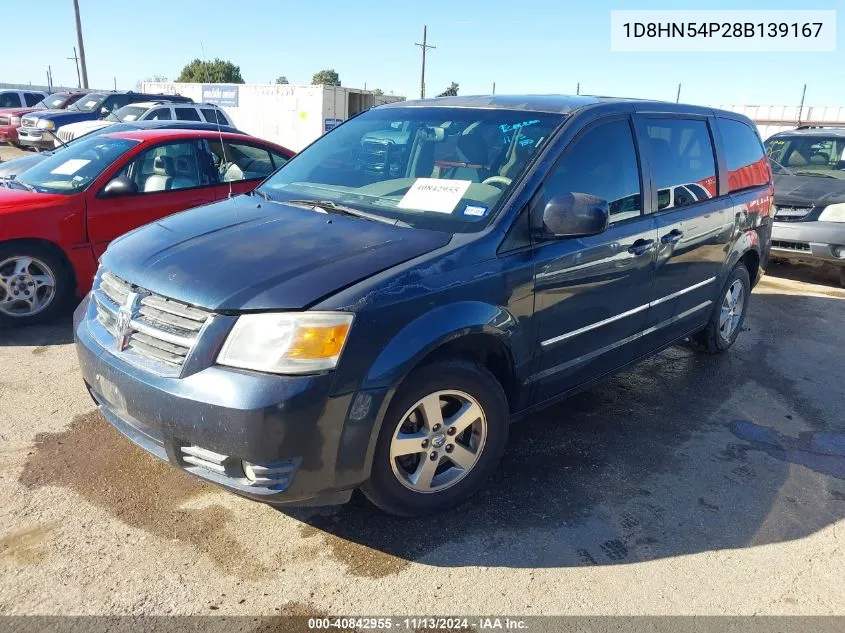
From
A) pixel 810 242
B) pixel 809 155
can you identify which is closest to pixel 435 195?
pixel 810 242

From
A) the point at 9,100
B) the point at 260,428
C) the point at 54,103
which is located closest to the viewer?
the point at 260,428

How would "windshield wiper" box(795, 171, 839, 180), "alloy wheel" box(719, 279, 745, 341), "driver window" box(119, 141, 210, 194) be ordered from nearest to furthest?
1. "alloy wheel" box(719, 279, 745, 341)
2. "driver window" box(119, 141, 210, 194)
3. "windshield wiper" box(795, 171, 839, 180)

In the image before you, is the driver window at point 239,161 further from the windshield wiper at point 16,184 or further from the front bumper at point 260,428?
the front bumper at point 260,428

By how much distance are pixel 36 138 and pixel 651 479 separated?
17.1 meters

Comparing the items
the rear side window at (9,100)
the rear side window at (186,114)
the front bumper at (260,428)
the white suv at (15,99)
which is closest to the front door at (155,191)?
the front bumper at (260,428)

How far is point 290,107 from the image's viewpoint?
2562 centimetres

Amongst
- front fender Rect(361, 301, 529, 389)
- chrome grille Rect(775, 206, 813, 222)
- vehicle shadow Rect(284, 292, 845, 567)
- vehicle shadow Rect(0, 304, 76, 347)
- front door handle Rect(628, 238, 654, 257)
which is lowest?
vehicle shadow Rect(284, 292, 845, 567)

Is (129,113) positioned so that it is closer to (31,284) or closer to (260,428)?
(31,284)

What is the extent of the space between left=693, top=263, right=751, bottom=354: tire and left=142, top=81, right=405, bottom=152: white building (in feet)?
63.7

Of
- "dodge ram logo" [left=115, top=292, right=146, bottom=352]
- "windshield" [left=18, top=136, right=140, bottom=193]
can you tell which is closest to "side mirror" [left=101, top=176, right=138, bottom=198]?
"windshield" [left=18, top=136, right=140, bottom=193]

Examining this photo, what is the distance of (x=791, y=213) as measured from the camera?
797cm

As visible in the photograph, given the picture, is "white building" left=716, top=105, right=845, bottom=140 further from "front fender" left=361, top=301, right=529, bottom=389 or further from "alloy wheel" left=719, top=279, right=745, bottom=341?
"front fender" left=361, top=301, right=529, bottom=389

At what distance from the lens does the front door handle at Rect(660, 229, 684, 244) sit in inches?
151

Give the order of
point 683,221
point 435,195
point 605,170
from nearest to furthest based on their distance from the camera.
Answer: point 435,195
point 605,170
point 683,221
